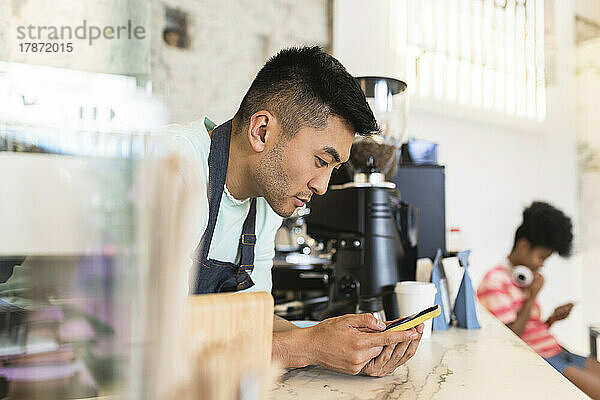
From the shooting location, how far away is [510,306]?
2.24 metres

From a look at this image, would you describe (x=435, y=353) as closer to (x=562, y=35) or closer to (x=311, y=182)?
(x=311, y=182)

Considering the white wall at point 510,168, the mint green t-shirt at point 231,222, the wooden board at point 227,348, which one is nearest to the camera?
the wooden board at point 227,348

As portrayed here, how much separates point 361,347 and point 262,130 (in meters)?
0.55

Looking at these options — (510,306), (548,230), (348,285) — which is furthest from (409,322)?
(548,230)

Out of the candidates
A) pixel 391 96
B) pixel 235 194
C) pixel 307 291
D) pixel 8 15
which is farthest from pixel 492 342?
pixel 8 15

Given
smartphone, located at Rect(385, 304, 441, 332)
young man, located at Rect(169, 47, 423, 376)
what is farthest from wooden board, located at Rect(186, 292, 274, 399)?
young man, located at Rect(169, 47, 423, 376)

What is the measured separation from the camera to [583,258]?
425 cm

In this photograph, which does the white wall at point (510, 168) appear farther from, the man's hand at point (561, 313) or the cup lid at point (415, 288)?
the cup lid at point (415, 288)

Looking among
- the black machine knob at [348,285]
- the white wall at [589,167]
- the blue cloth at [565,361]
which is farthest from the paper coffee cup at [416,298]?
the white wall at [589,167]

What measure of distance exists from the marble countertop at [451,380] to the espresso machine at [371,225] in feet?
0.71

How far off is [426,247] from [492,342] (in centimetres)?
49

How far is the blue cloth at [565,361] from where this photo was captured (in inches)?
83.3

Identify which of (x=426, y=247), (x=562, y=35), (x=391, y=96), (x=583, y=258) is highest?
(x=562, y=35)

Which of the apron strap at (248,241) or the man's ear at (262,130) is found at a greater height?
the man's ear at (262,130)
